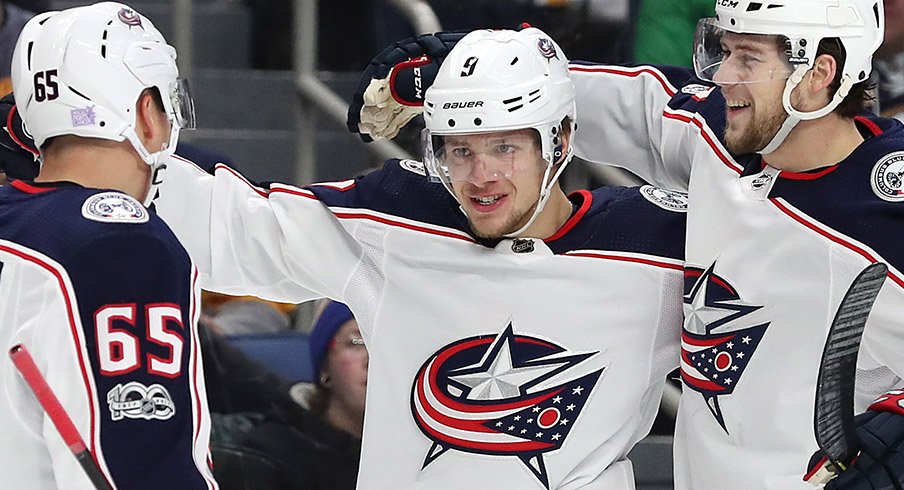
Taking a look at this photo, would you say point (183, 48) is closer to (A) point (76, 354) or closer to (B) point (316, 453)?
(B) point (316, 453)

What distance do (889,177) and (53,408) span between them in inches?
50.8

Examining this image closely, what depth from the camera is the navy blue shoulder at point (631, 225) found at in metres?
2.75

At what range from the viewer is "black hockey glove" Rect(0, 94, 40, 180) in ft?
8.82

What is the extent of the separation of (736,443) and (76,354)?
113 centimetres

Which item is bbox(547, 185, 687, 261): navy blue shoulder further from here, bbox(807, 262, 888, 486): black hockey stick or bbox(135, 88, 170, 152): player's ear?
bbox(135, 88, 170, 152): player's ear

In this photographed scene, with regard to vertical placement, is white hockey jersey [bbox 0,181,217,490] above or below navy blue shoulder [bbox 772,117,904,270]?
below

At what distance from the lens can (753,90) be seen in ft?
8.48

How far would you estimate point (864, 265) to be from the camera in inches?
97.4

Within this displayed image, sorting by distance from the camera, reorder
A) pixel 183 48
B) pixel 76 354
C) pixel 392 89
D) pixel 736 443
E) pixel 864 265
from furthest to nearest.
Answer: pixel 183 48 < pixel 392 89 < pixel 736 443 < pixel 864 265 < pixel 76 354

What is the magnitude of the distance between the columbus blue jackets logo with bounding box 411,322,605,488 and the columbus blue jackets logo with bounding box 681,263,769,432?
17cm

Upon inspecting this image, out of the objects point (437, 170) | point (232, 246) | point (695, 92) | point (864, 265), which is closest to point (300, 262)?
point (232, 246)

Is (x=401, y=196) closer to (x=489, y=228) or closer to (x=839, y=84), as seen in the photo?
(x=489, y=228)

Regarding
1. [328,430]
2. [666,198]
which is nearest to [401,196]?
[666,198]

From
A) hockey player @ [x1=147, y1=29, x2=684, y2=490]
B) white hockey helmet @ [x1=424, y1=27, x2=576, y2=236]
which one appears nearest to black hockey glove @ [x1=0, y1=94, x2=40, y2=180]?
hockey player @ [x1=147, y1=29, x2=684, y2=490]
